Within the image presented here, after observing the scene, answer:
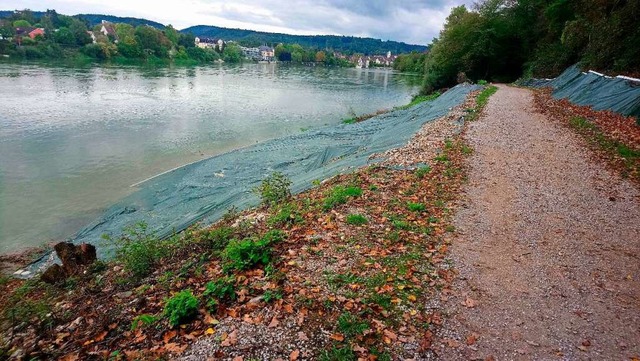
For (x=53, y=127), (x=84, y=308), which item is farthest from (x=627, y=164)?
(x=53, y=127)

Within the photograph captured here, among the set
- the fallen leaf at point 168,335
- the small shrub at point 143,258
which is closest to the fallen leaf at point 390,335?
the fallen leaf at point 168,335

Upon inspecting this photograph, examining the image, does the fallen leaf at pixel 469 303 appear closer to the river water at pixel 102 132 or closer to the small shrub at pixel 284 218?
the small shrub at pixel 284 218

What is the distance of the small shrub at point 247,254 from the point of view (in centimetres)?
616

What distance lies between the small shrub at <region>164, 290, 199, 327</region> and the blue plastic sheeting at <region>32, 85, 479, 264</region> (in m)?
5.04

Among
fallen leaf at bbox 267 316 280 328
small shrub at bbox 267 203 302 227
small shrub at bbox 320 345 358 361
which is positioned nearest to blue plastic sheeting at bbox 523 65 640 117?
small shrub at bbox 267 203 302 227

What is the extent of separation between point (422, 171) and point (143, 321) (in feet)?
25.8

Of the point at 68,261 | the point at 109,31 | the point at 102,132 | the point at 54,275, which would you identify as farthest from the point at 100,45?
the point at 54,275

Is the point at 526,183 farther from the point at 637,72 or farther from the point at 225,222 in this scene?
the point at 637,72

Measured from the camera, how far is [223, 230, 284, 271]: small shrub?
6162 mm

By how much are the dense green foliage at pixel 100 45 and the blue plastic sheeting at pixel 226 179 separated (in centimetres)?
8177

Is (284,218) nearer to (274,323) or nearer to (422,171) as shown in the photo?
(274,323)

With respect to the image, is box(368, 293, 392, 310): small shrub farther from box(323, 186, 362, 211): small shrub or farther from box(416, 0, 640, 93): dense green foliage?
box(416, 0, 640, 93): dense green foliage

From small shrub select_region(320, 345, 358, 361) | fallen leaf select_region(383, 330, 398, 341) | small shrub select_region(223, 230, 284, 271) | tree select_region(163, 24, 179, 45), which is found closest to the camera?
small shrub select_region(320, 345, 358, 361)

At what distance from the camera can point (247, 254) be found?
20.7 ft
